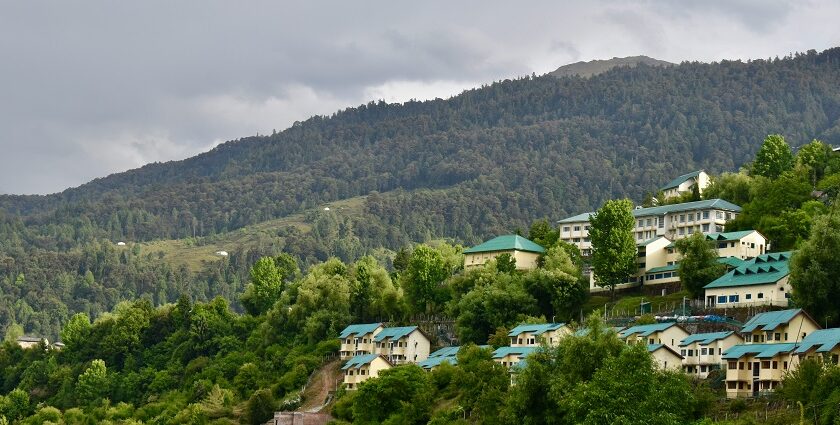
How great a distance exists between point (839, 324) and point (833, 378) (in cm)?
1770

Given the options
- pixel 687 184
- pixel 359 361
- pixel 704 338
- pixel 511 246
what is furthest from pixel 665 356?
pixel 687 184

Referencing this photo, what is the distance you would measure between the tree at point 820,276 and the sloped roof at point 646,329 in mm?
8715

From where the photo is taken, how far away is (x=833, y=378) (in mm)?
69812

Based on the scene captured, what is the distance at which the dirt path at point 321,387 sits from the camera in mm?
112312

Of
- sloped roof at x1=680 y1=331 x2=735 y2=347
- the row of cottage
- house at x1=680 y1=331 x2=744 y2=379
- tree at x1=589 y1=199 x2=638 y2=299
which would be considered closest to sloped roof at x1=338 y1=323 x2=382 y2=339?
the row of cottage

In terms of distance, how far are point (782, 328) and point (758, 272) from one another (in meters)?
16.4

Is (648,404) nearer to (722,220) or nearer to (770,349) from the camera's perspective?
(770,349)

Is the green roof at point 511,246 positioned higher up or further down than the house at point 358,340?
higher up

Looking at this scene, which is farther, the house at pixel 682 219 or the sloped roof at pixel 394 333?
the house at pixel 682 219

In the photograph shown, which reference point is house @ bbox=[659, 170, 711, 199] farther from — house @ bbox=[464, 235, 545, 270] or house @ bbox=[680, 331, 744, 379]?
house @ bbox=[680, 331, 744, 379]

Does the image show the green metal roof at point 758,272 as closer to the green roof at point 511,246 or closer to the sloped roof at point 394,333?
the sloped roof at point 394,333

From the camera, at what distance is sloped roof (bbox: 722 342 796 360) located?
79.3m

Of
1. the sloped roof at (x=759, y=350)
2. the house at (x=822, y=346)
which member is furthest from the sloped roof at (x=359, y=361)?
the house at (x=822, y=346)

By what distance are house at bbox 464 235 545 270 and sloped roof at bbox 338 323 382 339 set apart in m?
12.5
